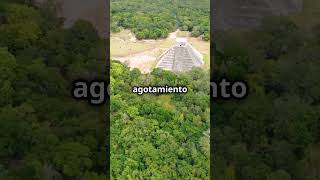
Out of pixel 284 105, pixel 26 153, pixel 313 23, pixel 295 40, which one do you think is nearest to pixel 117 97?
pixel 26 153

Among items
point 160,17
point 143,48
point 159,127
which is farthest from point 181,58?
point 159,127

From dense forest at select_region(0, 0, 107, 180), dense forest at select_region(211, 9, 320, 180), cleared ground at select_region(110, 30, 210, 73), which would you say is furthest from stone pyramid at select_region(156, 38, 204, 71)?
dense forest at select_region(0, 0, 107, 180)

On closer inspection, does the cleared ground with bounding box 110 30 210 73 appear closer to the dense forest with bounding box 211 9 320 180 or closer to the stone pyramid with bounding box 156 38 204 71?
the stone pyramid with bounding box 156 38 204 71

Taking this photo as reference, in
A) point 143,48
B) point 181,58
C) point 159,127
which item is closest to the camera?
point 159,127

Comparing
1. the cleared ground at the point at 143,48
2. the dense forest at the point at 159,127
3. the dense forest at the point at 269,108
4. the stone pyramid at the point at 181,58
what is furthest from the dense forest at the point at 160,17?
the dense forest at the point at 269,108

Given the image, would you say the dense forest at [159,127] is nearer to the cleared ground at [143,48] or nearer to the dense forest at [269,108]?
the cleared ground at [143,48]

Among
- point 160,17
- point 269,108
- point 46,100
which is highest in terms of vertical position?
point 160,17

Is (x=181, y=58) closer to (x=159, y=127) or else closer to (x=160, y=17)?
(x=160, y=17)

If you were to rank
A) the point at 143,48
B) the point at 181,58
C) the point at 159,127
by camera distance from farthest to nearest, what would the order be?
the point at 143,48, the point at 181,58, the point at 159,127
